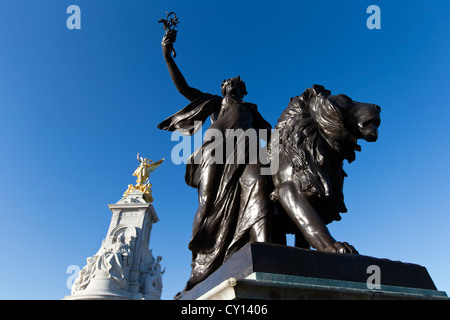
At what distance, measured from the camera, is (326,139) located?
264 cm

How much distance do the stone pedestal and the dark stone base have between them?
1617 cm

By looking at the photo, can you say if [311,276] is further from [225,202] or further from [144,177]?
[144,177]

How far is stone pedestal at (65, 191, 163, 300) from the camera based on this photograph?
16.8m

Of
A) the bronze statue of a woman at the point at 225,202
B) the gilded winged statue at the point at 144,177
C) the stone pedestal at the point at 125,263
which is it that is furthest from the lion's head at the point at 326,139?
the gilded winged statue at the point at 144,177

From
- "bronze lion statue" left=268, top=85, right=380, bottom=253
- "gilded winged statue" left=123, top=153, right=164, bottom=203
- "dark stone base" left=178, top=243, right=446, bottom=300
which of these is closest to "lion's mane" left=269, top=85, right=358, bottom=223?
"bronze lion statue" left=268, top=85, right=380, bottom=253

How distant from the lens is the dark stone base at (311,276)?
1535 millimetres

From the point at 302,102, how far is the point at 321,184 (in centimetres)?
91

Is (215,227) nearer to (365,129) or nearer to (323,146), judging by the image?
(323,146)

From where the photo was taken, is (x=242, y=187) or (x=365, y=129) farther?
(x=242, y=187)

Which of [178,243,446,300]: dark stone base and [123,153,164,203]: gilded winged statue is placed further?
[123,153,164,203]: gilded winged statue

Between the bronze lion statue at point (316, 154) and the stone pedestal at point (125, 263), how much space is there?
619 inches

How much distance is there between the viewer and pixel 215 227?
288cm

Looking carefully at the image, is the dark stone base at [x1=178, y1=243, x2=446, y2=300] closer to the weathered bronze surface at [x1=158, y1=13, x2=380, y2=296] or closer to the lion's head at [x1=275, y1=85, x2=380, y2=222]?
the weathered bronze surface at [x1=158, y1=13, x2=380, y2=296]
